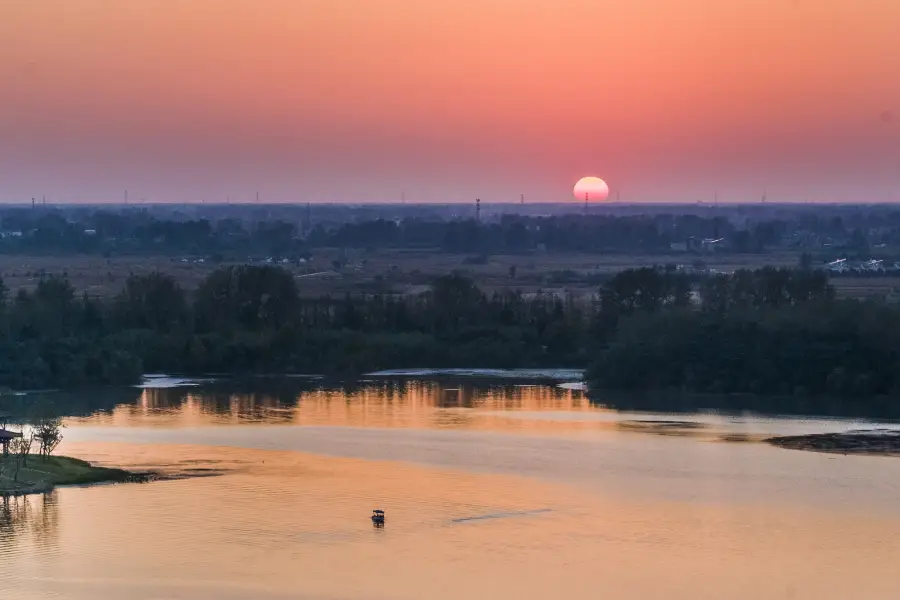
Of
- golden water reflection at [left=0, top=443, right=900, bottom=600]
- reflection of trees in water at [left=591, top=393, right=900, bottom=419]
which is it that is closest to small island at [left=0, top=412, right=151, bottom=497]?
golden water reflection at [left=0, top=443, right=900, bottom=600]

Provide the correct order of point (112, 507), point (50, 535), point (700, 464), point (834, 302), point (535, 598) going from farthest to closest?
point (834, 302), point (700, 464), point (112, 507), point (50, 535), point (535, 598)

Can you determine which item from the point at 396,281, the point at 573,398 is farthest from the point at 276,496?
the point at 396,281

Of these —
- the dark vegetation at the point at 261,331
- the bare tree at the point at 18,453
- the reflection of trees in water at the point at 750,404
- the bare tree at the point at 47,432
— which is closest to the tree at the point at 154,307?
the dark vegetation at the point at 261,331

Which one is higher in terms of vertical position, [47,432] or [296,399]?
[47,432]

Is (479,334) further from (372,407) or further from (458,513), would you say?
(458,513)

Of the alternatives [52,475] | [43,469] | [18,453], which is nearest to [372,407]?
[18,453]

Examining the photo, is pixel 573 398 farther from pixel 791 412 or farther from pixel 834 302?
pixel 834 302

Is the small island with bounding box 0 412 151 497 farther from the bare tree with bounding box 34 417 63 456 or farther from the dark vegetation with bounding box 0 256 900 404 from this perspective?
the dark vegetation with bounding box 0 256 900 404
